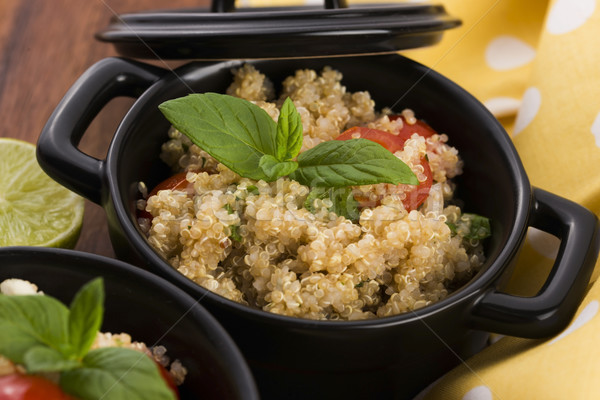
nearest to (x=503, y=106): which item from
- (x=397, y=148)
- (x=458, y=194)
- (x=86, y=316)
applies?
(x=458, y=194)

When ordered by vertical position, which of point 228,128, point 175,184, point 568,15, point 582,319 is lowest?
point 582,319

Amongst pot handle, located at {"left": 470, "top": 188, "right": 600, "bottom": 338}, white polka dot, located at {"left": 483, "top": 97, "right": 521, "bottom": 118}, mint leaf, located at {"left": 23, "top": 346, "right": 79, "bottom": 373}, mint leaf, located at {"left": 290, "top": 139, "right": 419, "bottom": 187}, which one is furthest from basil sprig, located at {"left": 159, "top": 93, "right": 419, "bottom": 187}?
white polka dot, located at {"left": 483, "top": 97, "right": 521, "bottom": 118}

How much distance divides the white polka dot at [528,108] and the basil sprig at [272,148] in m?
0.51

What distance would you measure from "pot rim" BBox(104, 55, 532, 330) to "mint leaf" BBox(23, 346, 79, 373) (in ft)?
0.77

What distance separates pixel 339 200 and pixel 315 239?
3.8 inches

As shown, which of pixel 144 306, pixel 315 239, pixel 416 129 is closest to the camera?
pixel 144 306

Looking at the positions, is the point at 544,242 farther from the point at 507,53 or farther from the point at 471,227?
the point at 507,53

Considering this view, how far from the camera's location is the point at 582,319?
3.44ft

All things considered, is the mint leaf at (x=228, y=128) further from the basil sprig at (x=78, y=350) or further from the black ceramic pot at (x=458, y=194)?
the basil sprig at (x=78, y=350)

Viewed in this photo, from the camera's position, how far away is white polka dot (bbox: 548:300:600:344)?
104 cm

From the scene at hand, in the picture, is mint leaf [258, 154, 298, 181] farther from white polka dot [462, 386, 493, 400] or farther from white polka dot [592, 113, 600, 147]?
white polka dot [592, 113, 600, 147]

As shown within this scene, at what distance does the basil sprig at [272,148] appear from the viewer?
3.37 feet

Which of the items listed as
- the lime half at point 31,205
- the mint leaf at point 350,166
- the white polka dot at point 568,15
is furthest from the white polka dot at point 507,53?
the lime half at point 31,205

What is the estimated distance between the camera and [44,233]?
4.11ft
